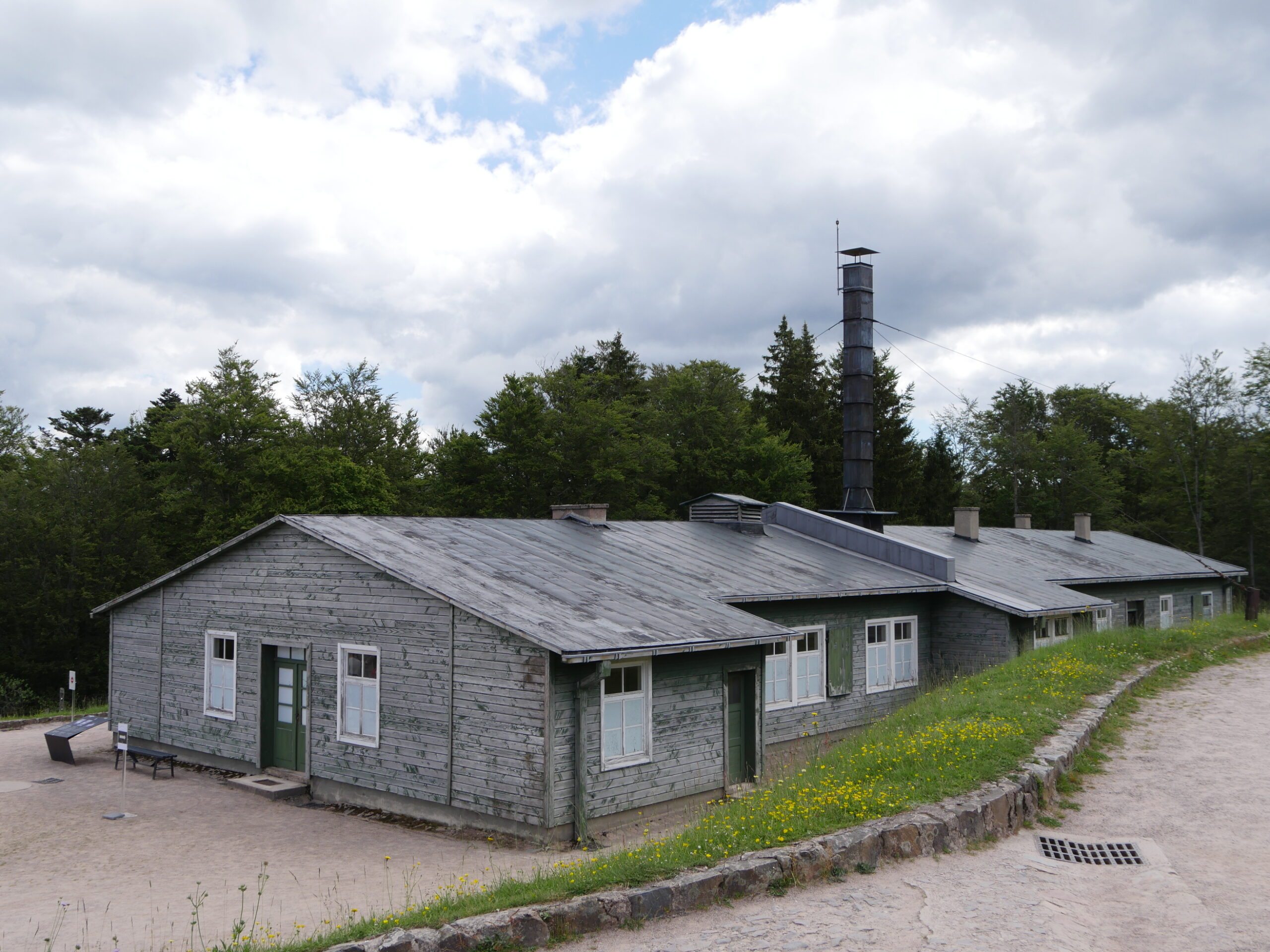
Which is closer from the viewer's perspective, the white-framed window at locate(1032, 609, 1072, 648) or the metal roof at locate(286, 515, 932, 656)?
the metal roof at locate(286, 515, 932, 656)

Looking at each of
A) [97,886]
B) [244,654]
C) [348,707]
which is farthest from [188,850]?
[244,654]

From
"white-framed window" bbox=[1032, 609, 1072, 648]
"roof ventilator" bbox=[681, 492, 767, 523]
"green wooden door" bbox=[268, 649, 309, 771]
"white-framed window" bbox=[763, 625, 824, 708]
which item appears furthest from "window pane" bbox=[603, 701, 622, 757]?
"white-framed window" bbox=[1032, 609, 1072, 648]

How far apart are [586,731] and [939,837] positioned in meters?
4.94

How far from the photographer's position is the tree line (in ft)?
124

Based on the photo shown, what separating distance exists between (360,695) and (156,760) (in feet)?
14.6

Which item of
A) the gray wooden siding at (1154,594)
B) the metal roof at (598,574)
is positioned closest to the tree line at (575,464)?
the gray wooden siding at (1154,594)

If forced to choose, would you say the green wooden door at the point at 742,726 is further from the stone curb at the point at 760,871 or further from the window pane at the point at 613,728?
the stone curb at the point at 760,871

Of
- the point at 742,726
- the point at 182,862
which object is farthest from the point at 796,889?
the point at 742,726

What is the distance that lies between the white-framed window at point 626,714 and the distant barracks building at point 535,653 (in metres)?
0.02

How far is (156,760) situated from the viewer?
15.3 m

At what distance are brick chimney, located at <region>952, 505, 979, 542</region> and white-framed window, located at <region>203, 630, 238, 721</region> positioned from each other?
21.9m

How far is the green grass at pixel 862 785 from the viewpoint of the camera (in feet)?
22.6

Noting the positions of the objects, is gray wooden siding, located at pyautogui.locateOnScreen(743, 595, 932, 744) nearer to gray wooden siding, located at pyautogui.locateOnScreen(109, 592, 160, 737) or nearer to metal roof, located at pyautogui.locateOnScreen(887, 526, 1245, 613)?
metal roof, located at pyautogui.locateOnScreen(887, 526, 1245, 613)

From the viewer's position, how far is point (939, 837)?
26.0ft
